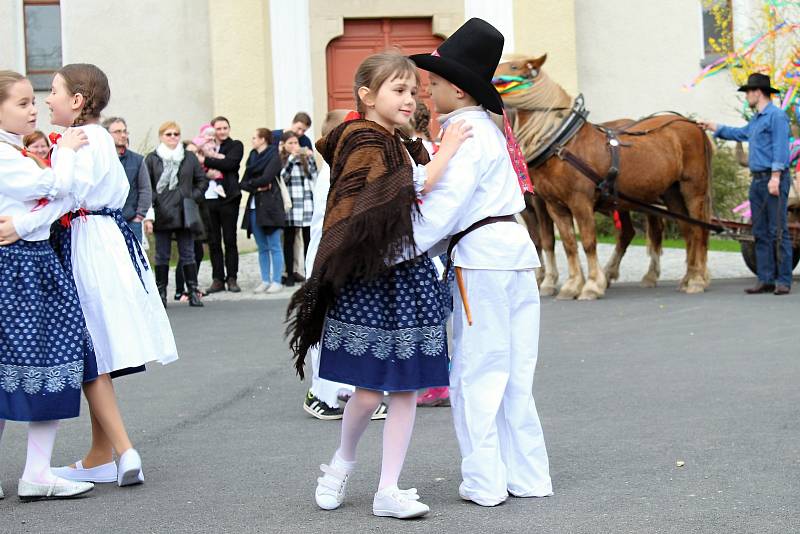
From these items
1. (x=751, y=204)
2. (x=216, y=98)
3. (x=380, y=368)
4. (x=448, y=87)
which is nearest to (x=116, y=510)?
(x=380, y=368)

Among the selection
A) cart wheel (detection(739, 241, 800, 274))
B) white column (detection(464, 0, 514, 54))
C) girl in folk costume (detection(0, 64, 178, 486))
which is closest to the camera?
girl in folk costume (detection(0, 64, 178, 486))

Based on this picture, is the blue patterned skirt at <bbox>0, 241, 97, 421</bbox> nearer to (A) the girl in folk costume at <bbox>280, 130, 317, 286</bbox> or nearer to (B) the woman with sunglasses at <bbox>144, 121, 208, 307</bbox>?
(B) the woman with sunglasses at <bbox>144, 121, 208, 307</bbox>

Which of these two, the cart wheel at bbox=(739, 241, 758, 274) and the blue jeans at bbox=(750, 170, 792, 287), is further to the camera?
the cart wheel at bbox=(739, 241, 758, 274)

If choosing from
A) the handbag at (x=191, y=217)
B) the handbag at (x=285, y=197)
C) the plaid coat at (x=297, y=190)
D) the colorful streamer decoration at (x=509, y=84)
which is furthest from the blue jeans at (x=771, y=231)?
the handbag at (x=191, y=217)

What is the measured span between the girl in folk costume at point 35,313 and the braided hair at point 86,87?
159 millimetres

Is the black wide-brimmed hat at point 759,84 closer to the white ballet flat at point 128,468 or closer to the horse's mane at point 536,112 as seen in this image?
the horse's mane at point 536,112

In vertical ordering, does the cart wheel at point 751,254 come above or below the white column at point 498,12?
below

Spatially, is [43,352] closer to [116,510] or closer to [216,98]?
[116,510]

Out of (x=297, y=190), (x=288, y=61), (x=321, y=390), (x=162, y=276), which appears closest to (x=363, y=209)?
(x=321, y=390)

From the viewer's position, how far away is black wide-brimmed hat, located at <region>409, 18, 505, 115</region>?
4.96 meters

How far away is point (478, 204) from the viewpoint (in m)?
4.95

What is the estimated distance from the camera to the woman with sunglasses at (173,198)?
13781 mm

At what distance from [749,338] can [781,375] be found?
1785 mm

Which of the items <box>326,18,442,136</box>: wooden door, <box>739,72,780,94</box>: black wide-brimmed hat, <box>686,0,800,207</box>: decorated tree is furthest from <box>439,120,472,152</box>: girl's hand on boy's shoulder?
<box>326,18,442,136</box>: wooden door
